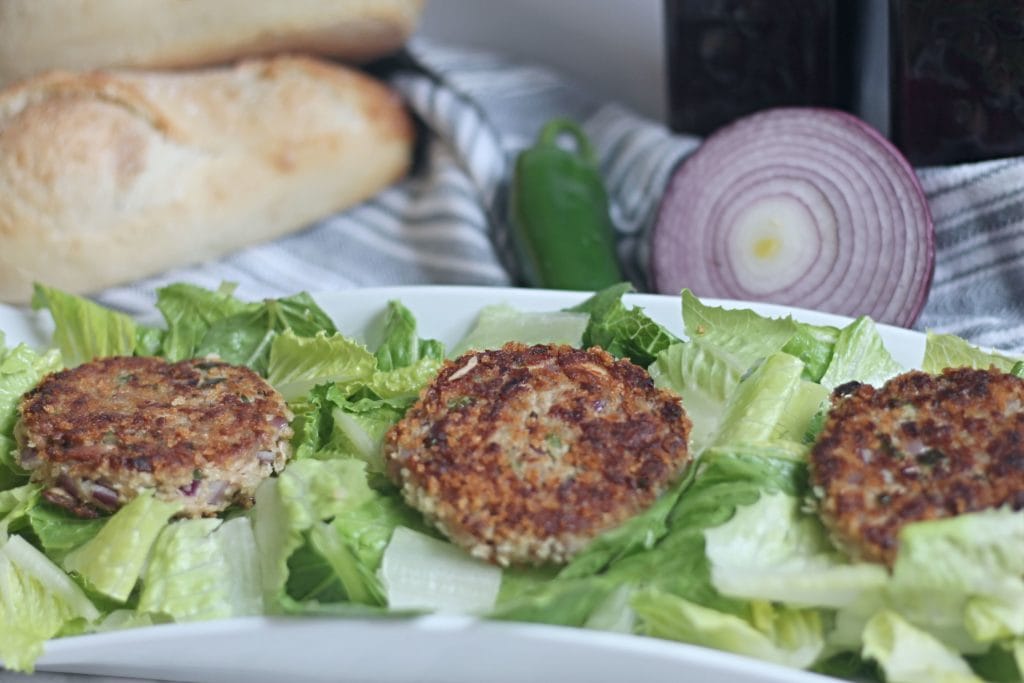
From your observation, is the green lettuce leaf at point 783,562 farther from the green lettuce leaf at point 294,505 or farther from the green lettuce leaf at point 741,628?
the green lettuce leaf at point 294,505

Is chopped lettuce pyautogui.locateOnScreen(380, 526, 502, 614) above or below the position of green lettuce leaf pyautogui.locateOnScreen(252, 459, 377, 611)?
below

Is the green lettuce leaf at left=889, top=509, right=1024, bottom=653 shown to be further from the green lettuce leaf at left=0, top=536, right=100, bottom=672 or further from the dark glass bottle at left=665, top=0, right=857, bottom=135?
the dark glass bottle at left=665, top=0, right=857, bottom=135

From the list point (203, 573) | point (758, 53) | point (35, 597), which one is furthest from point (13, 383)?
point (758, 53)

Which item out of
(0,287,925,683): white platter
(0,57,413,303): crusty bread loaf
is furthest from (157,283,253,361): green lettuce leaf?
(0,287,925,683): white platter

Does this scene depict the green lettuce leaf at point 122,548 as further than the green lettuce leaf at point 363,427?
No

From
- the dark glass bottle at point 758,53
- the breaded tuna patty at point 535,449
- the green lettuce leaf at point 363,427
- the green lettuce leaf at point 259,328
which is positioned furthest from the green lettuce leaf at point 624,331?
the dark glass bottle at point 758,53

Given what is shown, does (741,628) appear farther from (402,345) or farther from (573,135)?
A: (573,135)

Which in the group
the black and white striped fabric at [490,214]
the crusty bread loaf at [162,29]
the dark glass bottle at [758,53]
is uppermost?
the crusty bread loaf at [162,29]
